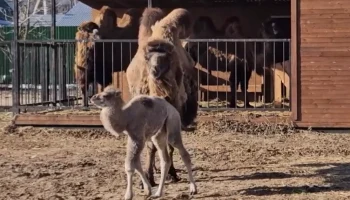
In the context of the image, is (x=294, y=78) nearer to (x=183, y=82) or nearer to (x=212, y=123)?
(x=212, y=123)

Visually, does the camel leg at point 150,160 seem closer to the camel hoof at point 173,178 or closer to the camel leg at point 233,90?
the camel hoof at point 173,178

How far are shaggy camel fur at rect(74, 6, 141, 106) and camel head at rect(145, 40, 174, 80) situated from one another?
587 centimetres

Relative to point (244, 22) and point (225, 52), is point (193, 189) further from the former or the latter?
point (244, 22)

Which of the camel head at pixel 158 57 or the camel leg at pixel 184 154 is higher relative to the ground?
the camel head at pixel 158 57

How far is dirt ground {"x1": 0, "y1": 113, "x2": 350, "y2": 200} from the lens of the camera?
7.81 m

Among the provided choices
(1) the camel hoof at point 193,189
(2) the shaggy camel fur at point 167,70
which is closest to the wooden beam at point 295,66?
(2) the shaggy camel fur at point 167,70

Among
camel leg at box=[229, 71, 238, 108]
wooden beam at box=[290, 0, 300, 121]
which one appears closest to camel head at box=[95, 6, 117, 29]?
camel leg at box=[229, 71, 238, 108]

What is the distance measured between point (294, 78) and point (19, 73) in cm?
501

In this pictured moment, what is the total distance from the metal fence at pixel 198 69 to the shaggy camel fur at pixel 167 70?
5.12 metres

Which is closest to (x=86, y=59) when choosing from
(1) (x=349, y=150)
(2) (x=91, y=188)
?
(1) (x=349, y=150)

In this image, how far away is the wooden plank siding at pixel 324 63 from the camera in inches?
491

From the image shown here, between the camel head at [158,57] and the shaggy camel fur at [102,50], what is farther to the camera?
the shaggy camel fur at [102,50]

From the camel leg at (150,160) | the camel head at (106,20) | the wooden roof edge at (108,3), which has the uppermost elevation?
the wooden roof edge at (108,3)

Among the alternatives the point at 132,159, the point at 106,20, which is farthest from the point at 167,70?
the point at 106,20
